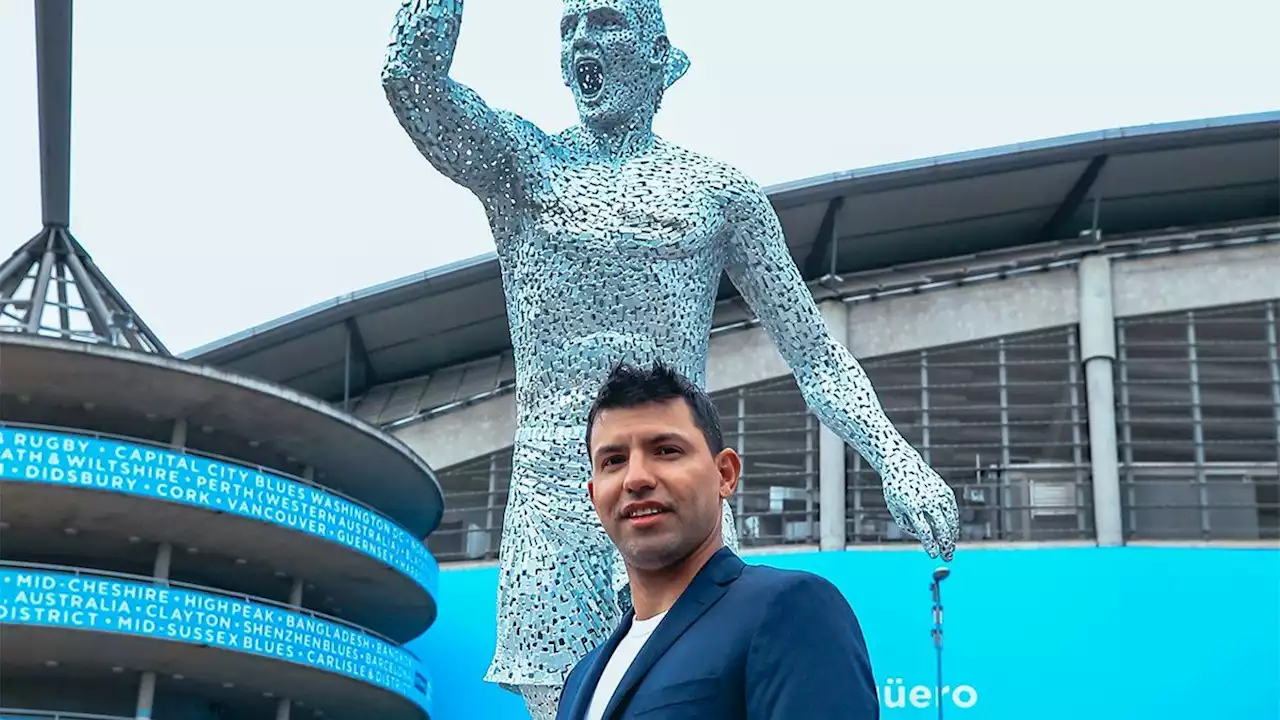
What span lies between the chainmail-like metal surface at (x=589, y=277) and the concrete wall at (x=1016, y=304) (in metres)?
19.8

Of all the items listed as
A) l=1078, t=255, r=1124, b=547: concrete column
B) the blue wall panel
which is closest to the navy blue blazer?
the blue wall panel

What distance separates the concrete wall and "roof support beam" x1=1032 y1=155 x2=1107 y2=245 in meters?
2.02

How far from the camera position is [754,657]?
1.87 meters

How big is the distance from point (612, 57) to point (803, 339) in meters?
0.83

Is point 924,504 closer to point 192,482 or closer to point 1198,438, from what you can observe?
point 192,482

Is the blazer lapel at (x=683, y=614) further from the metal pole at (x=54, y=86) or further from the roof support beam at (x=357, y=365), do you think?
the roof support beam at (x=357, y=365)

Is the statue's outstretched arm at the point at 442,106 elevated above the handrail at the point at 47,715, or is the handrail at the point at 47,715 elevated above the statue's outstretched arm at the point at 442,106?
the statue's outstretched arm at the point at 442,106

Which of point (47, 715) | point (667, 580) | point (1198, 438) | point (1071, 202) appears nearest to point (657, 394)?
point (667, 580)

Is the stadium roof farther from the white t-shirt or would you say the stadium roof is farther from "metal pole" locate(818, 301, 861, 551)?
the white t-shirt

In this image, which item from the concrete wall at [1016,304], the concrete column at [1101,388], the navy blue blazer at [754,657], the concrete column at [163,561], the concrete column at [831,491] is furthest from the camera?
the concrete wall at [1016,304]

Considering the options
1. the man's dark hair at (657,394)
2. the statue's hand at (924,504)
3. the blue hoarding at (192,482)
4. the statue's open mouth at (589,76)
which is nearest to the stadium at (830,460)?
the blue hoarding at (192,482)

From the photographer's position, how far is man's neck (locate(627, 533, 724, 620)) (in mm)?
2088

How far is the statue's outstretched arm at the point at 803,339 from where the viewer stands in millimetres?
3875

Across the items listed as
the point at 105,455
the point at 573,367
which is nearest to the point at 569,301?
the point at 573,367
